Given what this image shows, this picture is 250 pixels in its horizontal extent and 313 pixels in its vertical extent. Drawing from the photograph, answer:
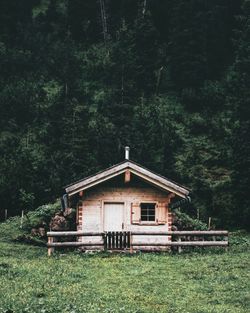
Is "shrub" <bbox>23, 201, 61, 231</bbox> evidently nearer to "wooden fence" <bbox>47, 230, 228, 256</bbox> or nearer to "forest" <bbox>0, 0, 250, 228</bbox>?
"forest" <bbox>0, 0, 250, 228</bbox>

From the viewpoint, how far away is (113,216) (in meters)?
30.1

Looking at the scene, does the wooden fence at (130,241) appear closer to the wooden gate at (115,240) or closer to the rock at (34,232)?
the wooden gate at (115,240)

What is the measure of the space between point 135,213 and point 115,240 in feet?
8.06

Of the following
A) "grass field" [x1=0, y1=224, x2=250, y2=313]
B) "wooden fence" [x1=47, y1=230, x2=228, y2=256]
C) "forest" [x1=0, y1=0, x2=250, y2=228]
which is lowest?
"grass field" [x1=0, y1=224, x2=250, y2=313]

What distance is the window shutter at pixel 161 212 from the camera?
30167mm

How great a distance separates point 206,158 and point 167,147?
3847 mm

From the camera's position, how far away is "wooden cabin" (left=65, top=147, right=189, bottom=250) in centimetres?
2959

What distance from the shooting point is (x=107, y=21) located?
77.9 metres

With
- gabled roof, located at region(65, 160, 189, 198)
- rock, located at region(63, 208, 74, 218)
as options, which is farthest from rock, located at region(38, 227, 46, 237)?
gabled roof, located at region(65, 160, 189, 198)

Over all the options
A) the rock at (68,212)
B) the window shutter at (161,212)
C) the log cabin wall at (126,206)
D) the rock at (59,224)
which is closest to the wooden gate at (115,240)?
the log cabin wall at (126,206)

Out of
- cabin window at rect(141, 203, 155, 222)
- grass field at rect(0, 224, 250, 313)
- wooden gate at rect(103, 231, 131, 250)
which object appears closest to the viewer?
grass field at rect(0, 224, 250, 313)

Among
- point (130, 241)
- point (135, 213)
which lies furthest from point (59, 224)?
point (130, 241)

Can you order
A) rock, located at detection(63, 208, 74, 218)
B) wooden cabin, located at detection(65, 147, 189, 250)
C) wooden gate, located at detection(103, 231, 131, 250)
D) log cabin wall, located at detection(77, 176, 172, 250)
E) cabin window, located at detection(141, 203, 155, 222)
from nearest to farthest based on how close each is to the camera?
wooden gate, located at detection(103, 231, 131, 250) < wooden cabin, located at detection(65, 147, 189, 250) < log cabin wall, located at detection(77, 176, 172, 250) < cabin window, located at detection(141, 203, 155, 222) < rock, located at detection(63, 208, 74, 218)

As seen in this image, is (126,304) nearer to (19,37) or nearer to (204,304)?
(204,304)
